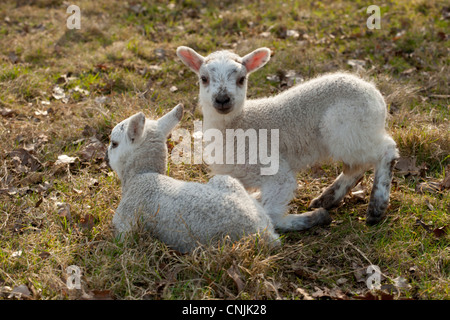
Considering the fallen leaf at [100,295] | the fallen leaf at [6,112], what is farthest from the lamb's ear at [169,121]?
the fallen leaf at [6,112]

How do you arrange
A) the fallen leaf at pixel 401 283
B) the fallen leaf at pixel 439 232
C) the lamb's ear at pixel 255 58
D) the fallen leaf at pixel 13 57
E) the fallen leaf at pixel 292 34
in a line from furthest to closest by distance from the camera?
the fallen leaf at pixel 292 34
the fallen leaf at pixel 13 57
the lamb's ear at pixel 255 58
the fallen leaf at pixel 439 232
the fallen leaf at pixel 401 283

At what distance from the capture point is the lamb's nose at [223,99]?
4.83m

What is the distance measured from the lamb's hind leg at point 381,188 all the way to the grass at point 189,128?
127 mm

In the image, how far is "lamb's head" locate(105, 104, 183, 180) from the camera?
471 cm

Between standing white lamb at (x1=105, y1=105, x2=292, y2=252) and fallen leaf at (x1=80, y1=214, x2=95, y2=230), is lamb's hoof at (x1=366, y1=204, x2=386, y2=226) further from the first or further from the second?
fallen leaf at (x1=80, y1=214, x2=95, y2=230)

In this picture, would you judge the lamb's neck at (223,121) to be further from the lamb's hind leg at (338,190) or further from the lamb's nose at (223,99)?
the lamb's hind leg at (338,190)

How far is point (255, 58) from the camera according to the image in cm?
529

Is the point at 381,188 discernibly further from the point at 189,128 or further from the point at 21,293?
the point at 21,293

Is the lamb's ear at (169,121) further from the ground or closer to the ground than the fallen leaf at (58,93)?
further from the ground

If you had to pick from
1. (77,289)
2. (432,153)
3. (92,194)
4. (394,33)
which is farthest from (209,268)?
(394,33)

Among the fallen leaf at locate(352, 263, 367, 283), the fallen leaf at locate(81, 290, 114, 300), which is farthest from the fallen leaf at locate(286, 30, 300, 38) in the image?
the fallen leaf at locate(81, 290, 114, 300)

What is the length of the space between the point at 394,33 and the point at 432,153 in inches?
158

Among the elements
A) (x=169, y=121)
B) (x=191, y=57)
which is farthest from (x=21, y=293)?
(x=191, y=57)

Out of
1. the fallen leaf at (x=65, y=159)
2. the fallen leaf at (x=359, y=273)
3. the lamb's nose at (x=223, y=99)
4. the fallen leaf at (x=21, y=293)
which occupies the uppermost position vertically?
the lamb's nose at (x=223, y=99)
